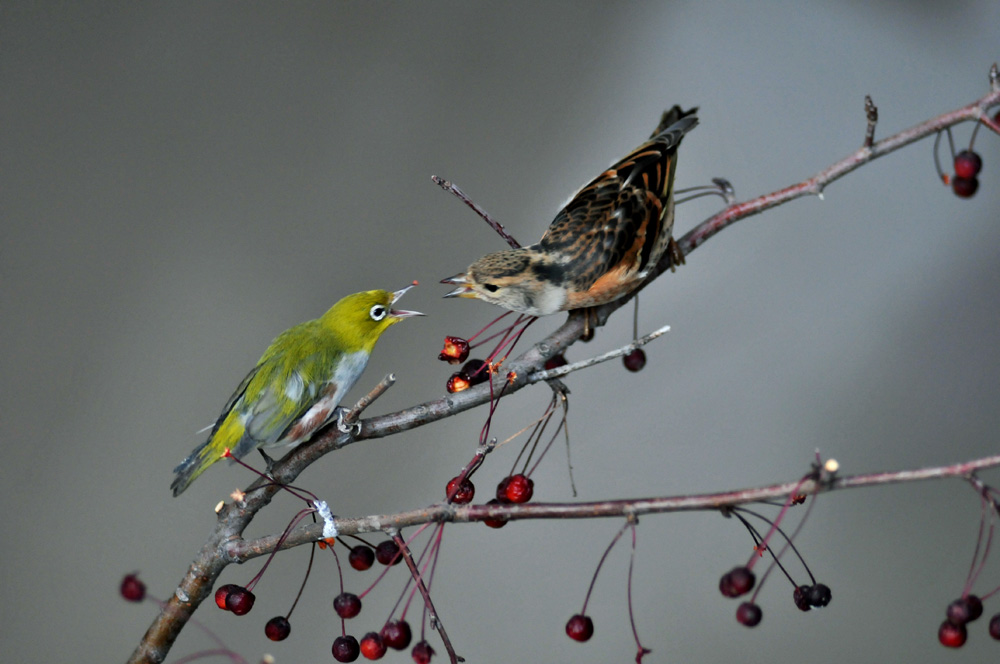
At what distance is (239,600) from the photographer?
0.73 m

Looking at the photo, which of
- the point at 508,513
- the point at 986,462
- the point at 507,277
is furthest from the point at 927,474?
the point at 507,277

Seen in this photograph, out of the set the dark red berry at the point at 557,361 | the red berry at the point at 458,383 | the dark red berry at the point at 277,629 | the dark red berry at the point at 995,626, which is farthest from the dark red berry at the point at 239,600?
the dark red berry at the point at 995,626

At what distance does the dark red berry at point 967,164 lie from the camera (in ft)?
2.27

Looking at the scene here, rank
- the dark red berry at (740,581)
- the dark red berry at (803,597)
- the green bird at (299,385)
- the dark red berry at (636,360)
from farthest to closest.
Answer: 1. the dark red berry at (636,360)
2. the green bird at (299,385)
3. the dark red berry at (803,597)
4. the dark red berry at (740,581)

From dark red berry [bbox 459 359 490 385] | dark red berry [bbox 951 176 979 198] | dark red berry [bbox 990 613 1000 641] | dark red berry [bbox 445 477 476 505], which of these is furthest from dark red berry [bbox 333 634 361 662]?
dark red berry [bbox 951 176 979 198]

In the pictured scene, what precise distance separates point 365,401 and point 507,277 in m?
0.20

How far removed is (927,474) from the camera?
1.74 ft

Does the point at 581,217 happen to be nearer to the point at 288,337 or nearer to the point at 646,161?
the point at 646,161

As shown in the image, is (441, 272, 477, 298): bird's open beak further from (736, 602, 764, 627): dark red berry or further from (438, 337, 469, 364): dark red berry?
(736, 602, 764, 627): dark red berry

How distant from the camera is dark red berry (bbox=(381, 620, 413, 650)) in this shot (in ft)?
2.26

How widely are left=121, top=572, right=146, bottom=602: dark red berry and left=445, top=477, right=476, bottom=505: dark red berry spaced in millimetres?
264

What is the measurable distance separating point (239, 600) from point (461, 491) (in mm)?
227

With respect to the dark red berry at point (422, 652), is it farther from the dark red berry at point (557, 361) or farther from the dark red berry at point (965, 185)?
the dark red berry at point (965, 185)

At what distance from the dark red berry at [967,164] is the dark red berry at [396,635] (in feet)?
2.05
